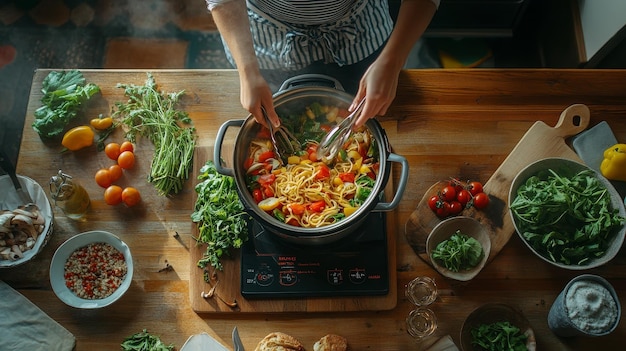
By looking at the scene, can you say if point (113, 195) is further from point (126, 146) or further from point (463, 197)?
point (463, 197)

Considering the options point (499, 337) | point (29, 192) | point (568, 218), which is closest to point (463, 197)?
point (568, 218)

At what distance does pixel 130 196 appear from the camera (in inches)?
67.2

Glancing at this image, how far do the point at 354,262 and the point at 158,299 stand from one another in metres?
0.62

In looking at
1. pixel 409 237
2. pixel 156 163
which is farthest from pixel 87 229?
pixel 409 237

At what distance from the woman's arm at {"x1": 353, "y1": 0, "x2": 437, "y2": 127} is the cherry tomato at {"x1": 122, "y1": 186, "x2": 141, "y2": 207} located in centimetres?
77

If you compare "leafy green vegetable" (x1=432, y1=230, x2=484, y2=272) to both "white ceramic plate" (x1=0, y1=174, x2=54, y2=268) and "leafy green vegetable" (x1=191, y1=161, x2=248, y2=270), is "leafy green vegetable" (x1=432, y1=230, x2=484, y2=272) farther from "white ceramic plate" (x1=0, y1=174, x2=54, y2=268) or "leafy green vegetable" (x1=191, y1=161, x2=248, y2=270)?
"white ceramic plate" (x1=0, y1=174, x2=54, y2=268)

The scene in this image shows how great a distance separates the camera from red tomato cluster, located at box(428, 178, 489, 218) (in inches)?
65.7

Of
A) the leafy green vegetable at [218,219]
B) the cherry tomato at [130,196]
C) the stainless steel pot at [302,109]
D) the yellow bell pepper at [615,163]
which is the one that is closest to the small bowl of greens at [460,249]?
the stainless steel pot at [302,109]

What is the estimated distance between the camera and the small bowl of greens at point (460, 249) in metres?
1.58

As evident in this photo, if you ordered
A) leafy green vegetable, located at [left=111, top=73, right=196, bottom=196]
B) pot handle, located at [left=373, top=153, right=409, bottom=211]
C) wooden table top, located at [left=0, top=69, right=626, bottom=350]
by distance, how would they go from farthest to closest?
leafy green vegetable, located at [left=111, top=73, right=196, bottom=196] → wooden table top, located at [left=0, top=69, right=626, bottom=350] → pot handle, located at [left=373, top=153, right=409, bottom=211]

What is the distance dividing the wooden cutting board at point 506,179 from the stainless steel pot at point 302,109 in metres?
0.23

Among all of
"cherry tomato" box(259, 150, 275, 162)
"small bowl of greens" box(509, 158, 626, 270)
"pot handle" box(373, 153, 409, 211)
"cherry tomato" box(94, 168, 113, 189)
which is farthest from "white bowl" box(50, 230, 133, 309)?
"small bowl of greens" box(509, 158, 626, 270)

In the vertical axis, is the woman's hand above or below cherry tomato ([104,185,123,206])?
above

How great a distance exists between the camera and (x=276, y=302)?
1.62 meters
